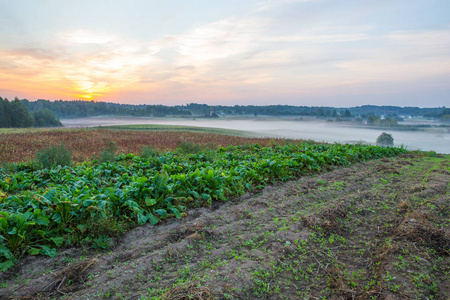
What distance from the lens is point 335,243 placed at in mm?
4566

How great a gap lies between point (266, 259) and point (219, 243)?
94cm

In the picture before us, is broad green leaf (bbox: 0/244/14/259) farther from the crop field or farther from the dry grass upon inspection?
the dry grass

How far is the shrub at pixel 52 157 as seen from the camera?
34.3 feet

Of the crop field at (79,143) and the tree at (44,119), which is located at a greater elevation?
the tree at (44,119)

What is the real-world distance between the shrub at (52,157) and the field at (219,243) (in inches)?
127

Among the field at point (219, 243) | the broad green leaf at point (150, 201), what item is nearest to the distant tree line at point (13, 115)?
the field at point (219, 243)

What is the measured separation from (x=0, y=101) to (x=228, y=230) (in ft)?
310

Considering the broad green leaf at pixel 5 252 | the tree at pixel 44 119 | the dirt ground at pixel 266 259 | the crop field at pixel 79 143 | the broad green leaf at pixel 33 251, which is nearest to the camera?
the dirt ground at pixel 266 259

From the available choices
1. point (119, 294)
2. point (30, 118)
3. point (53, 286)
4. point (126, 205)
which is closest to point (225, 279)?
point (119, 294)

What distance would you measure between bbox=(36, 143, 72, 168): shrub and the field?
3222mm

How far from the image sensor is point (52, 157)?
35.4 feet

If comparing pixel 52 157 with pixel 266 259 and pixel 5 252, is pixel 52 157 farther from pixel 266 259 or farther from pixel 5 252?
pixel 266 259

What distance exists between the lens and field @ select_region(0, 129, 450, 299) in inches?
130

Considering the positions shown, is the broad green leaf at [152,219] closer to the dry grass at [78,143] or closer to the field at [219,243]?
the field at [219,243]
